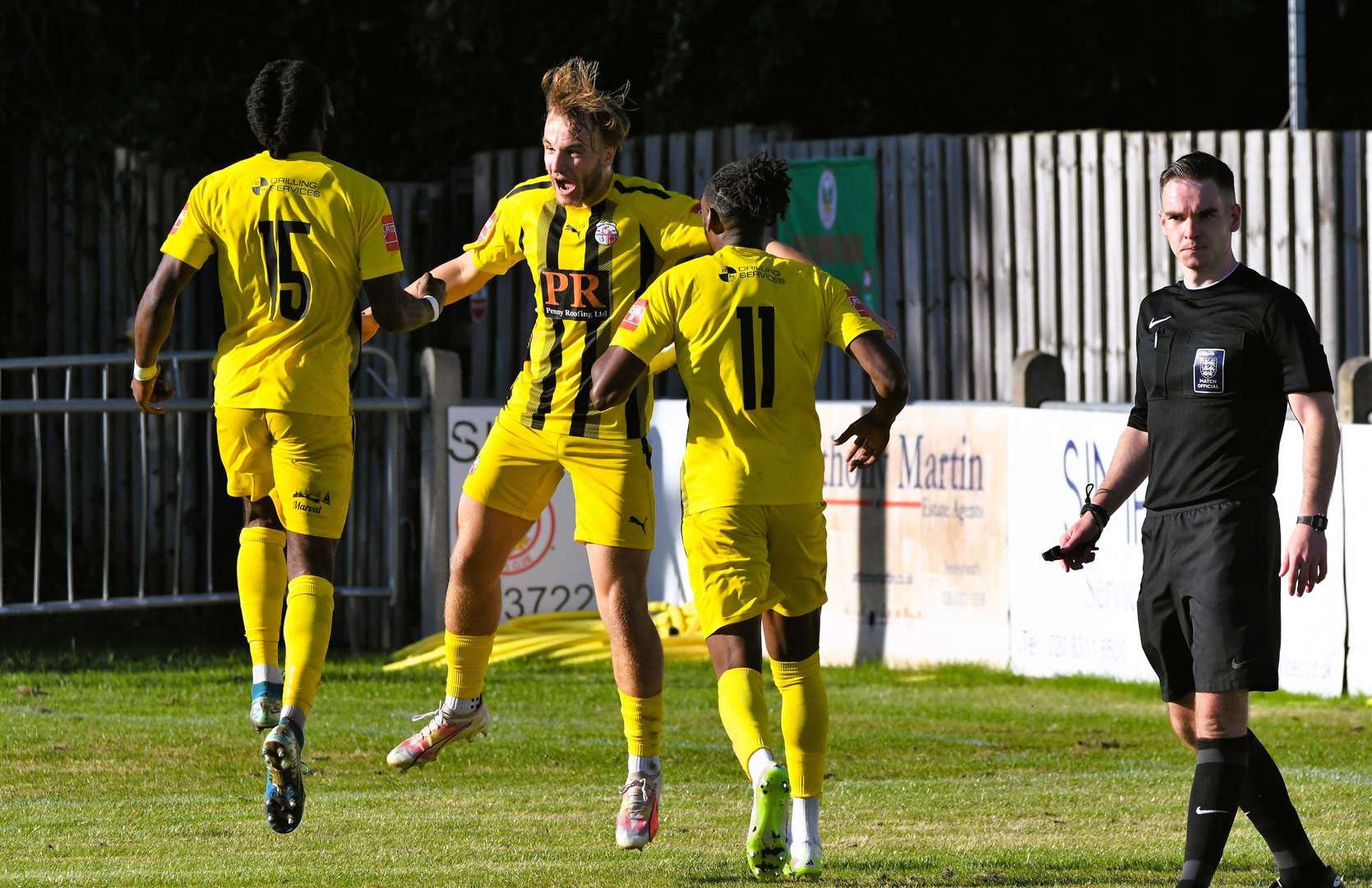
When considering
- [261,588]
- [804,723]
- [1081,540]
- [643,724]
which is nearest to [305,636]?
[261,588]

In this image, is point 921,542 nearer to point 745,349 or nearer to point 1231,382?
point 745,349

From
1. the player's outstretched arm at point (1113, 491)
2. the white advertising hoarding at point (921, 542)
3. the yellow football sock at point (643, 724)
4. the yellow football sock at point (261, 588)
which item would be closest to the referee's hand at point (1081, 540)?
the player's outstretched arm at point (1113, 491)

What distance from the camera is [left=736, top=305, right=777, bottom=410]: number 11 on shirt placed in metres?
6.83

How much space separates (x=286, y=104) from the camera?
25.4 feet

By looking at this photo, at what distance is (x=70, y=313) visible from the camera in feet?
54.3

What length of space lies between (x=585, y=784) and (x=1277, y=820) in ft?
11.6

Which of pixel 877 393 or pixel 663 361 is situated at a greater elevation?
pixel 663 361

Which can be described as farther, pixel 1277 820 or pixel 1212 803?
pixel 1277 820

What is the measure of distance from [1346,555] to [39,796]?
20.5 ft

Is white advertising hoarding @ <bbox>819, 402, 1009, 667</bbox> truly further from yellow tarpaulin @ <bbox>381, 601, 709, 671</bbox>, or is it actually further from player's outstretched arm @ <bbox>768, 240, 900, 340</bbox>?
player's outstretched arm @ <bbox>768, 240, 900, 340</bbox>

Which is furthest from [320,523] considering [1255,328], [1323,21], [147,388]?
[1323,21]

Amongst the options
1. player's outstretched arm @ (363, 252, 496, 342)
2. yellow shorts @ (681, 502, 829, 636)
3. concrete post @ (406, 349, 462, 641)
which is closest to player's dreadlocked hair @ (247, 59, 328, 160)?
player's outstretched arm @ (363, 252, 496, 342)

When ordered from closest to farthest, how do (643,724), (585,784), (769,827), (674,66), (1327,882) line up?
(1327,882) < (769,827) < (643,724) < (585,784) < (674,66)

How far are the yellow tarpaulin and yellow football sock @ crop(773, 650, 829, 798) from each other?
6.27m
